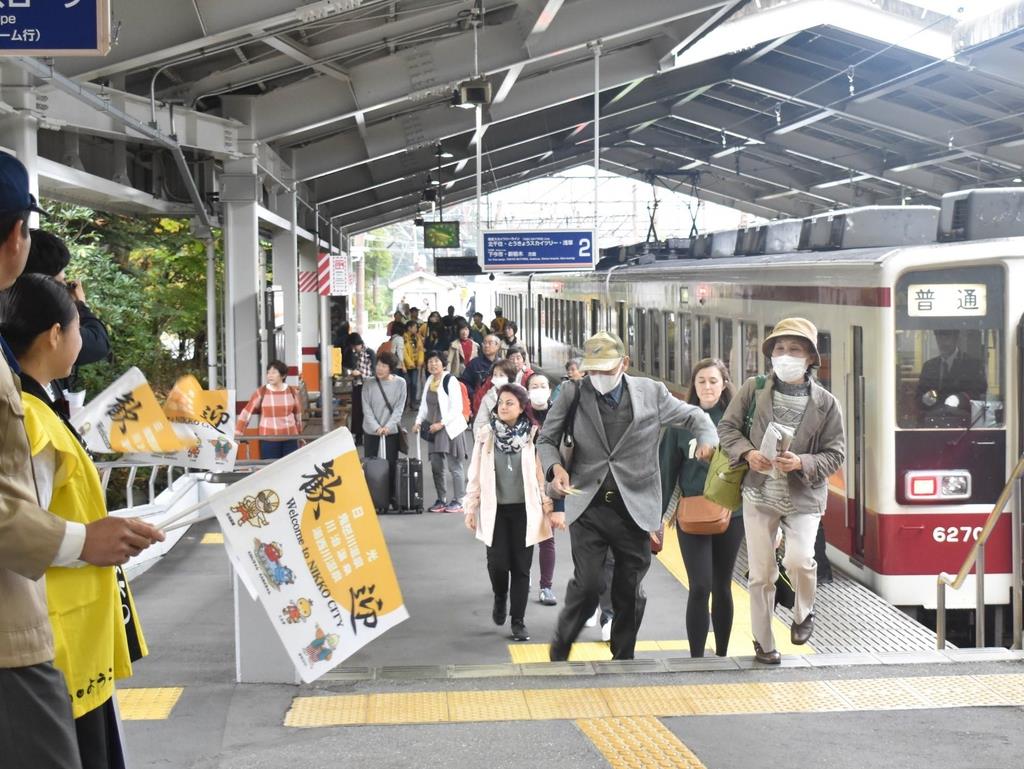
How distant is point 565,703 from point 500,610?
275 cm

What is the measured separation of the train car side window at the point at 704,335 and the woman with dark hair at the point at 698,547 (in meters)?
5.86

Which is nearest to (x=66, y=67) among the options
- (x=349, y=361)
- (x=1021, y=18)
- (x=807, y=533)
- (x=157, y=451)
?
(x=157, y=451)

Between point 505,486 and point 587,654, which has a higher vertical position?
point 505,486

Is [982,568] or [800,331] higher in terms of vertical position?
[800,331]

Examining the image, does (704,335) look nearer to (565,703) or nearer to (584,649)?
(584,649)

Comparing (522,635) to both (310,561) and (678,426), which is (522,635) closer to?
(678,426)

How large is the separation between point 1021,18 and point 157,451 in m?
10.1

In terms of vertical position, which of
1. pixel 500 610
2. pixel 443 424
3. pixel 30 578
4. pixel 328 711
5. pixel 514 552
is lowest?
pixel 500 610

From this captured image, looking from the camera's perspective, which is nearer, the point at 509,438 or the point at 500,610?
the point at 509,438

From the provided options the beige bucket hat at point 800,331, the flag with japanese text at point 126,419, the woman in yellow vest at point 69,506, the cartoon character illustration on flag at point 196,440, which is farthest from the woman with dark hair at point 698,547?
the cartoon character illustration on flag at point 196,440

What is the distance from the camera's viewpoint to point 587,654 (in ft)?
26.1

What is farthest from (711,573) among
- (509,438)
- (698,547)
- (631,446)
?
(509,438)

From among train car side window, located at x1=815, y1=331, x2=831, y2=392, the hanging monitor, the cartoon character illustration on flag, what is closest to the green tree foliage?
the cartoon character illustration on flag

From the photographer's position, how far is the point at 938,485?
842 centimetres
